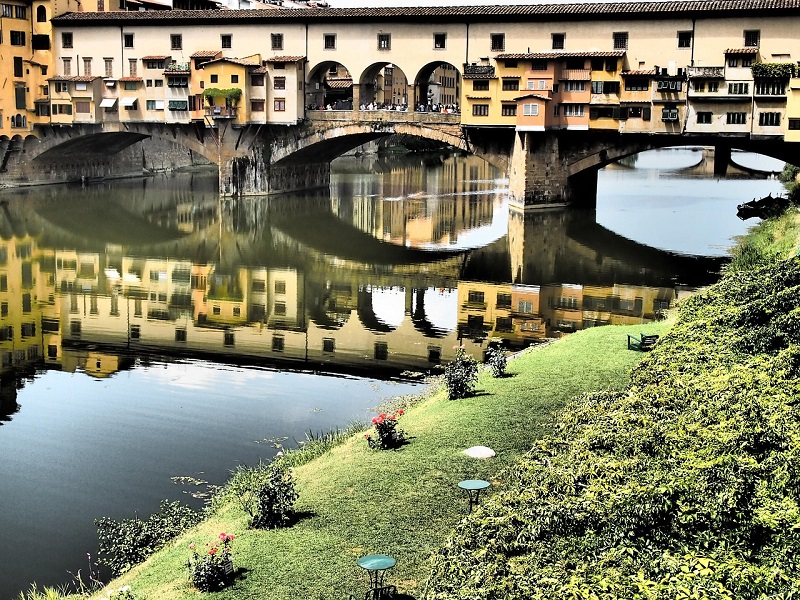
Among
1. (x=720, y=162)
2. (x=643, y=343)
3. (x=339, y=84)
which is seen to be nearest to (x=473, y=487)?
(x=643, y=343)

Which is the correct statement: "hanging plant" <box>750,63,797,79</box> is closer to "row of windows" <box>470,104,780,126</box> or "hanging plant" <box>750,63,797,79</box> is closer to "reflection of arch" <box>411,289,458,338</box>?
"row of windows" <box>470,104,780,126</box>

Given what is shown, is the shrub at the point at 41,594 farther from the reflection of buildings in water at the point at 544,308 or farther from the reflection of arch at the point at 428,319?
the reflection of arch at the point at 428,319

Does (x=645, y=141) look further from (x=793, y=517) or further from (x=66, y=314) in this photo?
(x=793, y=517)

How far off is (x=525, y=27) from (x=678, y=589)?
1909 inches

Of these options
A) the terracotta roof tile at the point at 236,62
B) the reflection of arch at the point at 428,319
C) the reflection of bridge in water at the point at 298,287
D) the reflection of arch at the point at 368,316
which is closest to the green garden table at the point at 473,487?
the reflection of bridge in water at the point at 298,287

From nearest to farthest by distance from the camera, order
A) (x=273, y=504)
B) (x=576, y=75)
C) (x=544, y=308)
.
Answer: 1. (x=273, y=504)
2. (x=544, y=308)
3. (x=576, y=75)

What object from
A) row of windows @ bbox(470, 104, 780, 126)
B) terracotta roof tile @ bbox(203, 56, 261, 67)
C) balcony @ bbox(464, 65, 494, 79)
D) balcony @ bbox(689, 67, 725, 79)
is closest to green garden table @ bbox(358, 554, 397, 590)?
row of windows @ bbox(470, 104, 780, 126)

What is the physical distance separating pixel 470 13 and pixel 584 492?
46891 millimetres

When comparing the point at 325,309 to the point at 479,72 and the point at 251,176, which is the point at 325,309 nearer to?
the point at 479,72

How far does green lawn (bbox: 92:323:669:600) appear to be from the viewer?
11898mm

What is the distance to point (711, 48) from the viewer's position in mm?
49906

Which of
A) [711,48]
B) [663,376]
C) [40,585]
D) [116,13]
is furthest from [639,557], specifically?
[116,13]

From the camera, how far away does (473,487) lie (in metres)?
12.9

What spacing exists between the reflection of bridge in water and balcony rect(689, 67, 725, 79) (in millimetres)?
8635
